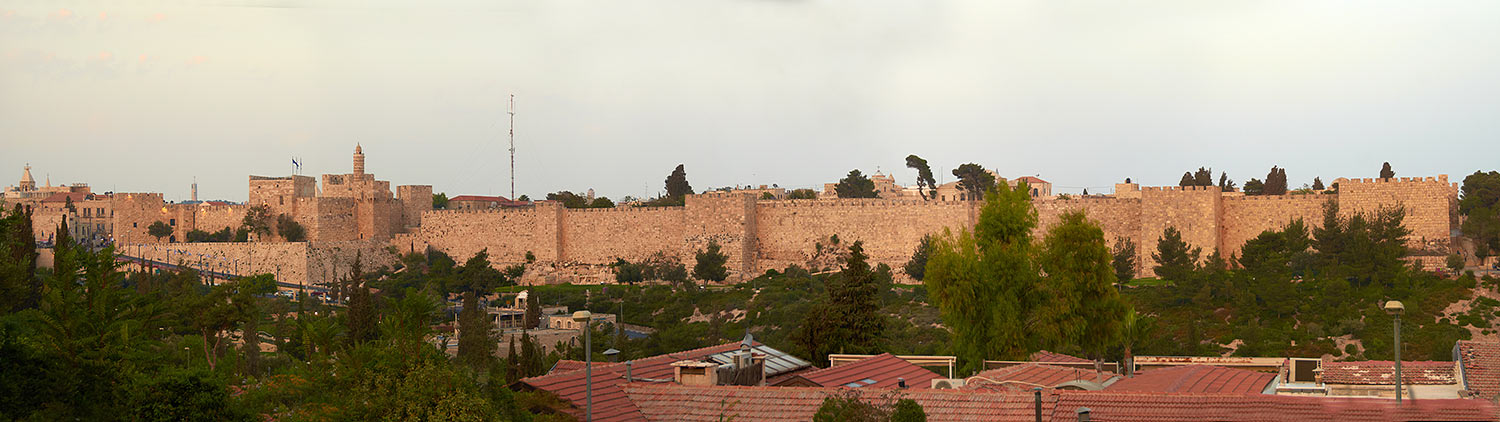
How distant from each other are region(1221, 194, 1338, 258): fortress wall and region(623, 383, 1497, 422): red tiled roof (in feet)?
87.6

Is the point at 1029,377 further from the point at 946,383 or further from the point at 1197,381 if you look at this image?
the point at 1197,381

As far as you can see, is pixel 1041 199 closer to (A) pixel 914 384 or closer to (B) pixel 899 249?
(B) pixel 899 249

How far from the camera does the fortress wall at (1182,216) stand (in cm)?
3712

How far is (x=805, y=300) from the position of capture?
3456cm

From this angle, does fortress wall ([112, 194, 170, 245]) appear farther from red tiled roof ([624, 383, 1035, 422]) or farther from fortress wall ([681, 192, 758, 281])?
red tiled roof ([624, 383, 1035, 422])

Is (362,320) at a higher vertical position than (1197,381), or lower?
higher

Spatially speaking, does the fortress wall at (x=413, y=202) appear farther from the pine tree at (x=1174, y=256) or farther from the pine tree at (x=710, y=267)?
the pine tree at (x=1174, y=256)

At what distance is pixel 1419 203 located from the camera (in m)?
34.2

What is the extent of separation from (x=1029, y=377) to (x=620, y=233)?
3290 centimetres

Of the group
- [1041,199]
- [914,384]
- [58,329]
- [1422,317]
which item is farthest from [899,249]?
[58,329]

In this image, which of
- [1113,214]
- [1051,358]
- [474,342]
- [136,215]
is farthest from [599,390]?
[136,215]

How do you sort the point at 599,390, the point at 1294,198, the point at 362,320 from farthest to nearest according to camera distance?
the point at 1294,198
the point at 362,320
the point at 599,390

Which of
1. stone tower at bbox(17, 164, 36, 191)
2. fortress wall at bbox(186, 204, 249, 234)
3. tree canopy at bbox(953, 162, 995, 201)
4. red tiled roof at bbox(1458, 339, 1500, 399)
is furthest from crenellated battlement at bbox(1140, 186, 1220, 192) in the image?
stone tower at bbox(17, 164, 36, 191)

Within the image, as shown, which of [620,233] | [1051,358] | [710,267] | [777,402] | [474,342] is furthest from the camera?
[620,233]
